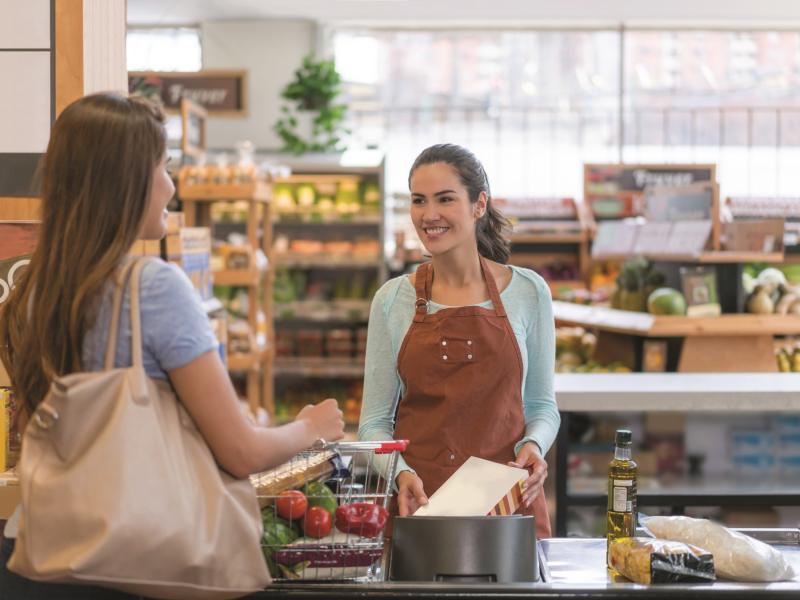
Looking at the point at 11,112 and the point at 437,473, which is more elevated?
the point at 11,112

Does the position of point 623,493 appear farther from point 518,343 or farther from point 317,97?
point 317,97

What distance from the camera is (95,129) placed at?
1.52 metres

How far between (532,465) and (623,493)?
375mm

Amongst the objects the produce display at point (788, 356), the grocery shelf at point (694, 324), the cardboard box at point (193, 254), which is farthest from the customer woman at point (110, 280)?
the produce display at point (788, 356)

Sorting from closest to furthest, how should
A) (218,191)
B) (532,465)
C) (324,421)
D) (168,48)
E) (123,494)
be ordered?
(123,494), (324,421), (532,465), (218,191), (168,48)

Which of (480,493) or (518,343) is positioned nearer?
(480,493)

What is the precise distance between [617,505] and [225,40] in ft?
31.1

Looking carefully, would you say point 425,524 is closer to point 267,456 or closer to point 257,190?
point 267,456

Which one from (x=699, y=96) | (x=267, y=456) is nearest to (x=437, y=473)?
(x=267, y=456)

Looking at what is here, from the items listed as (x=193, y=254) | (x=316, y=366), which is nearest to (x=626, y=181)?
(x=316, y=366)

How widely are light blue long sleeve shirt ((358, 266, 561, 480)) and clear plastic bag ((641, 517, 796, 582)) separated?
549 millimetres

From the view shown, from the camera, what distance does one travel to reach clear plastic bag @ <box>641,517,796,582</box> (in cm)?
187

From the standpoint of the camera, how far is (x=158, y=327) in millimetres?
1500

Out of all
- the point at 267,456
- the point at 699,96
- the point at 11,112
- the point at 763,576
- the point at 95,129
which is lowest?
the point at 763,576
